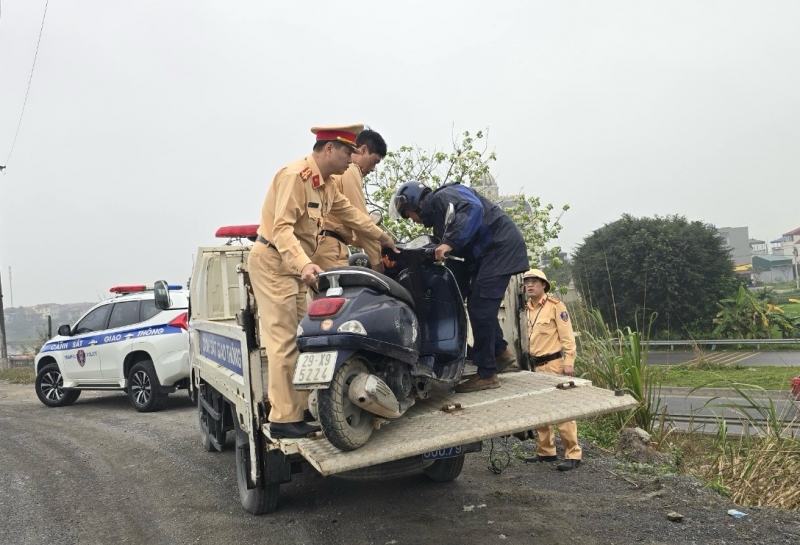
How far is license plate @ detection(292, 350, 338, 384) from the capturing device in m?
3.13

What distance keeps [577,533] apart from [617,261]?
23080 mm

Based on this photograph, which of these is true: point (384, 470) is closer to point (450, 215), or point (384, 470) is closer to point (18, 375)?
point (450, 215)

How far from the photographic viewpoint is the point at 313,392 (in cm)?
351

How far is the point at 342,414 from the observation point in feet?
10.3

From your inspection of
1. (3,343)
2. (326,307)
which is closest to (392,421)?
(326,307)

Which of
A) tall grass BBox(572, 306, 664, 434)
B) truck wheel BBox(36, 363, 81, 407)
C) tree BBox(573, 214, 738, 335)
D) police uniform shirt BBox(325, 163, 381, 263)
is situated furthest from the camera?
tree BBox(573, 214, 738, 335)

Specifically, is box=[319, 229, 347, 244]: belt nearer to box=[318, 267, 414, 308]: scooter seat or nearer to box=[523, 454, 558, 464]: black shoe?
box=[318, 267, 414, 308]: scooter seat

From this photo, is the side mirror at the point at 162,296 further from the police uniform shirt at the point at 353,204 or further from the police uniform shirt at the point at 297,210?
the police uniform shirt at the point at 297,210

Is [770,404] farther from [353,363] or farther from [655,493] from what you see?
[353,363]

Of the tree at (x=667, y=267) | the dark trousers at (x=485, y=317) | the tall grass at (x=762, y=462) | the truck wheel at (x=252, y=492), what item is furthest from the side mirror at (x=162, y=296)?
the tree at (x=667, y=267)

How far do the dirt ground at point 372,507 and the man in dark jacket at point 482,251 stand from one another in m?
0.94

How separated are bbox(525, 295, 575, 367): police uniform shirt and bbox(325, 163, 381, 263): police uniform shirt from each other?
1.93m

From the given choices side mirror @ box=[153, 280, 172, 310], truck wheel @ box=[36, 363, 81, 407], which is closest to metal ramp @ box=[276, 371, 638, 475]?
side mirror @ box=[153, 280, 172, 310]

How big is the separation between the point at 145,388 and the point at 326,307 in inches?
303
